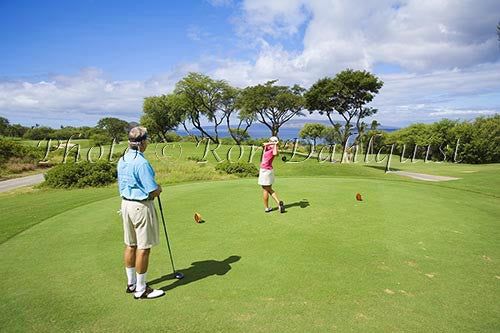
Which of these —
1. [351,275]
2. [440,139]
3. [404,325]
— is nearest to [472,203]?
[351,275]

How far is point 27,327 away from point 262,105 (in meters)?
43.3

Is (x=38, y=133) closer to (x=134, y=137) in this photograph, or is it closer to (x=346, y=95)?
(x=346, y=95)

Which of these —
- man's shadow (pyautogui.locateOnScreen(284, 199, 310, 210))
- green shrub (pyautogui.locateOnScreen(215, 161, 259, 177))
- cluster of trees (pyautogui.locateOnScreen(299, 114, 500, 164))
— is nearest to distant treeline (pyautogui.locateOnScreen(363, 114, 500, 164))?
cluster of trees (pyautogui.locateOnScreen(299, 114, 500, 164))

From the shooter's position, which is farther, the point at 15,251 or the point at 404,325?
the point at 15,251

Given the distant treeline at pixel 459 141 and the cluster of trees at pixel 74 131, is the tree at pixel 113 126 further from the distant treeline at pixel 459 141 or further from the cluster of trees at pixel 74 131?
the distant treeline at pixel 459 141

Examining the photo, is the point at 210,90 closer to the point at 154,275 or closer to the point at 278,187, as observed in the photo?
the point at 278,187

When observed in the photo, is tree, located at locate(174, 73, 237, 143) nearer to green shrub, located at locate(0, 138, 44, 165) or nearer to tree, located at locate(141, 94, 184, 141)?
tree, located at locate(141, 94, 184, 141)

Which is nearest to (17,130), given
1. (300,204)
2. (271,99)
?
(271,99)

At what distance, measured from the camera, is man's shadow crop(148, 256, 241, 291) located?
4.69 metres

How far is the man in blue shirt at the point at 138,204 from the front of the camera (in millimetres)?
4254

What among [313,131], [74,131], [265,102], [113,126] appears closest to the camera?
[265,102]

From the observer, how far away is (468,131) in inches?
1996

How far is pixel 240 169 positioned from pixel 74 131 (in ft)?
216

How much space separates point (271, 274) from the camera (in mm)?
4812
